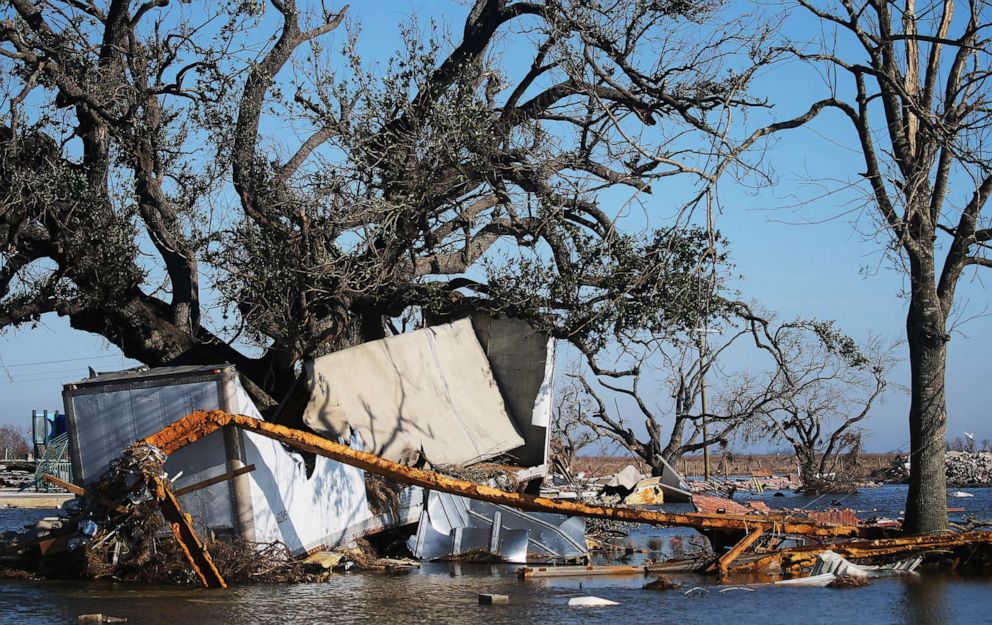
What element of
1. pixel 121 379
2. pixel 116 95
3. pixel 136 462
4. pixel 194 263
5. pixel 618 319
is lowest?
pixel 136 462

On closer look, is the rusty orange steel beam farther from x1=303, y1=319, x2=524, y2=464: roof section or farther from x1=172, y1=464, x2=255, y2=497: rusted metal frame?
x1=303, y1=319, x2=524, y2=464: roof section

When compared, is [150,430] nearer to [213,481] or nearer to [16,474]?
[213,481]

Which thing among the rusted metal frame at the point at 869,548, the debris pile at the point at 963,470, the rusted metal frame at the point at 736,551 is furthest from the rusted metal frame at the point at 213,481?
the debris pile at the point at 963,470

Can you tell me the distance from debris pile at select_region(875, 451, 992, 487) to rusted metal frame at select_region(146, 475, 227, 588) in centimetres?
3523

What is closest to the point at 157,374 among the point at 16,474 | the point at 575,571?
the point at 575,571

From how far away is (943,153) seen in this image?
10312mm

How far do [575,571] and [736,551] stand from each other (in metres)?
1.62

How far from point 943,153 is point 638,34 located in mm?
3832

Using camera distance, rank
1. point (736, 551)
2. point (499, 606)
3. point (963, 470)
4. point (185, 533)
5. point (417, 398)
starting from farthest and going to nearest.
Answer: point (963, 470)
point (417, 398)
point (736, 551)
point (185, 533)
point (499, 606)

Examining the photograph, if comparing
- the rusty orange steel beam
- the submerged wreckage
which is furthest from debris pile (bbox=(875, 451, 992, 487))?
the rusty orange steel beam

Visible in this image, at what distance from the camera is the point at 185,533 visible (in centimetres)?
816

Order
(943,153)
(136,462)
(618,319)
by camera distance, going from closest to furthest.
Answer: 1. (136,462)
2. (943,153)
3. (618,319)

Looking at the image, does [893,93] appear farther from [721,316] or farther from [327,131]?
[327,131]

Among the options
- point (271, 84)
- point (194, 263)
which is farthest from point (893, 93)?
point (194, 263)
